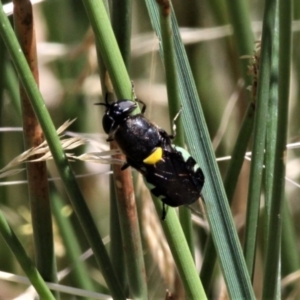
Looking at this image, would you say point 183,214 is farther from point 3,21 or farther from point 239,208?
point 239,208

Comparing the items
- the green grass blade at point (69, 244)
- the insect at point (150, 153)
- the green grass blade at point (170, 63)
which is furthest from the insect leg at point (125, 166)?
the green grass blade at point (69, 244)

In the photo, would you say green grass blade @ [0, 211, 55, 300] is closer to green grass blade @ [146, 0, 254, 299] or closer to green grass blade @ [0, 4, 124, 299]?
green grass blade @ [0, 4, 124, 299]

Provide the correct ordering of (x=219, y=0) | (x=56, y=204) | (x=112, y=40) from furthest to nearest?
(x=219, y=0)
(x=56, y=204)
(x=112, y=40)

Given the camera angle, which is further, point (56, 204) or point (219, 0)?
point (219, 0)

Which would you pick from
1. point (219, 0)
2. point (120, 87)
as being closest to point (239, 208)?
A: point (219, 0)

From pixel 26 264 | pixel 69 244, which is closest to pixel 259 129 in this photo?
pixel 26 264

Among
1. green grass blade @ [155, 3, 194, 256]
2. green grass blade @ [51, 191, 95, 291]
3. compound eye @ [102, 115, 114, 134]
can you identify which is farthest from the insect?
green grass blade @ [51, 191, 95, 291]

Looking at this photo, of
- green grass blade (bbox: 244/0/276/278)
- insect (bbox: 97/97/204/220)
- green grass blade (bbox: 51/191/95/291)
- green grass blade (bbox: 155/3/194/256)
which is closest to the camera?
green grass blade (bbox: 155/3/194/256)
